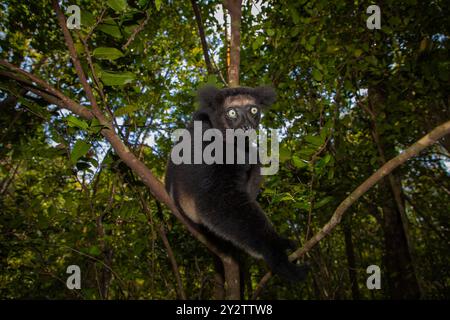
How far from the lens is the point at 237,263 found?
122 inches

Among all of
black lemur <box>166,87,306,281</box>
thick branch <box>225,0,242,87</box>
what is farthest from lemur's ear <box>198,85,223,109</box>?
thick branch <box>225,0,242,87</box>

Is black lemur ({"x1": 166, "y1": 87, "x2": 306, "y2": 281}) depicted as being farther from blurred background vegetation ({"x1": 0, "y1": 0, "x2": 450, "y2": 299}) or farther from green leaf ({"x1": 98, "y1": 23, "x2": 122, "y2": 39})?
green leaf ({"x1": 98, "y1": 23, "x2": 122, "y2": 39})

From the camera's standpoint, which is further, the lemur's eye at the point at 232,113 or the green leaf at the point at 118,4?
the lemur's eye at the point at 232,113

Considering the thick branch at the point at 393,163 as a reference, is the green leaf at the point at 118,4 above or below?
above

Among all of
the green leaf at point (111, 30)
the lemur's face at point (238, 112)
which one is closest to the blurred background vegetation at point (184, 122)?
the green leaf at point (111, 30)

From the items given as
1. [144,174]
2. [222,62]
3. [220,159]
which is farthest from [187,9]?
[144,174]

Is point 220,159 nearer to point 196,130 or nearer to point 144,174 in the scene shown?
point 196,130

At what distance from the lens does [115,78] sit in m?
2.74

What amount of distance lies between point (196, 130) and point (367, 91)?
5382 millimetres

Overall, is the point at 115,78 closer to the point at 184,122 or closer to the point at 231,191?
the point at 231,191

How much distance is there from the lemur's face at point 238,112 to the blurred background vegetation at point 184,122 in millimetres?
417

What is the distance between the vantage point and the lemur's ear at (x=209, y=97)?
13.7ft

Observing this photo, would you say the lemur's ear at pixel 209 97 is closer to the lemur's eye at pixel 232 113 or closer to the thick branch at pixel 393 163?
the lemur's eye at pixel 232 113
